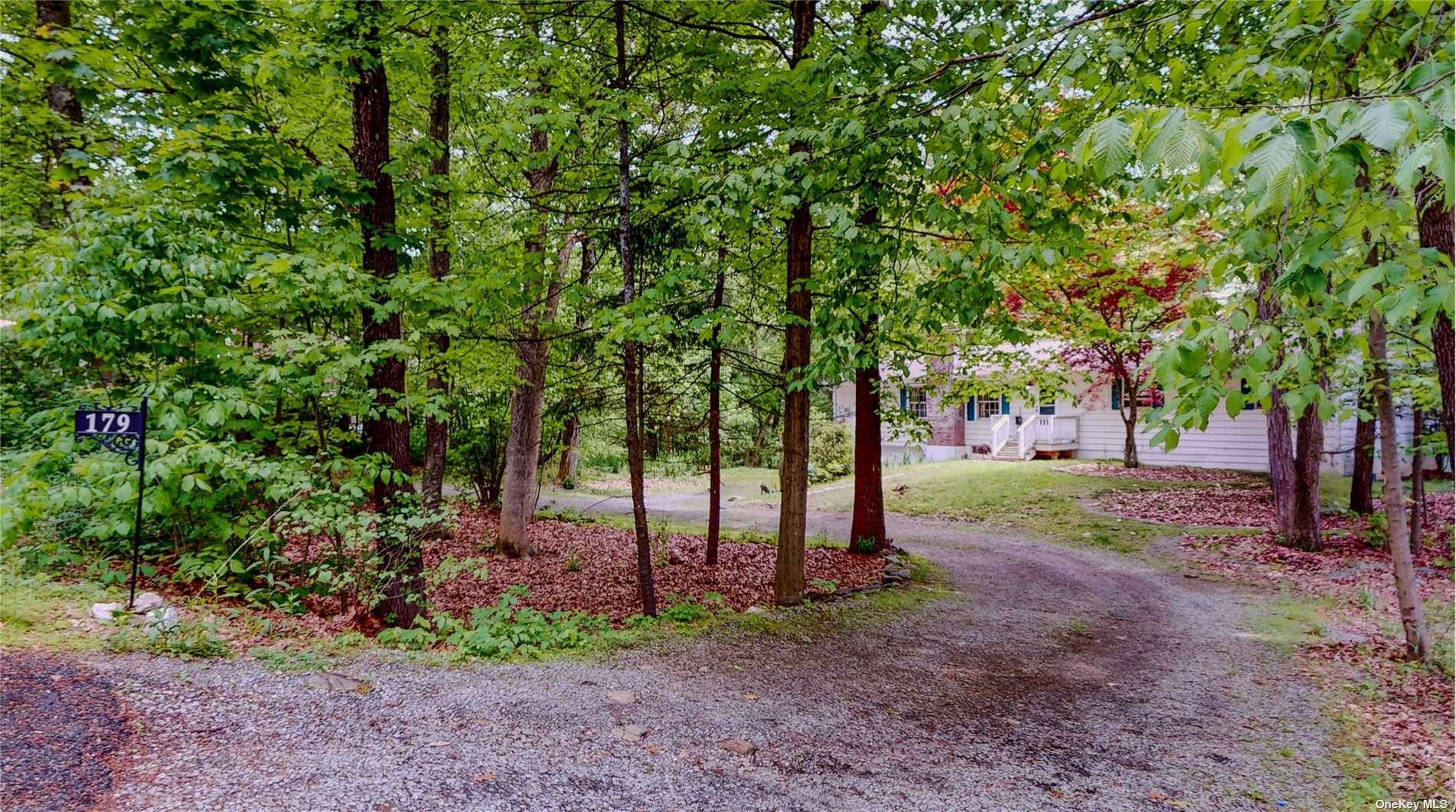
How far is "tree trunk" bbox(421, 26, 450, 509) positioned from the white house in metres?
10.3

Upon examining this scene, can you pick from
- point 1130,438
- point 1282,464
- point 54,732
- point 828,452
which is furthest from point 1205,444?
point 54,732

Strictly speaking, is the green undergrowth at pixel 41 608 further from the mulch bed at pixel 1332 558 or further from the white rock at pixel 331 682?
the mulch bed at pixel 1332 558

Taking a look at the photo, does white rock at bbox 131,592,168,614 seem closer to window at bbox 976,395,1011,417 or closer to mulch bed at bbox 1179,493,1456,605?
mulch bed at bbox 1179,493,1456,605

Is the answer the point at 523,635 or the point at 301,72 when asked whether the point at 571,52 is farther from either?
the point at 523,635

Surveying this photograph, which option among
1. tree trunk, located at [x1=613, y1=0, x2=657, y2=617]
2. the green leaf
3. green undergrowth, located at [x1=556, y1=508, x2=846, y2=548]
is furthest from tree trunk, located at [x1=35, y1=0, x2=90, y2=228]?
green undergrowth, located at [x1=556, y1=508, x2=846, y2=548]

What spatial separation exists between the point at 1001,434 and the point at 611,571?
16173 mm

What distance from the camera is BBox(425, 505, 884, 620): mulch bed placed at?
7504 millimetres

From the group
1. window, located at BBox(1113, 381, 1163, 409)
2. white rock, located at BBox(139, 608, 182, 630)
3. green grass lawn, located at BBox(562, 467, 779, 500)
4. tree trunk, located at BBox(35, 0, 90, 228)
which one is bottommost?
green grass lawn, located at BBox(562, 467, 779, 500)

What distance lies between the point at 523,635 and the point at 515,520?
4762 mm

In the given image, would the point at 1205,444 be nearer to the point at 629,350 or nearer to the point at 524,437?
the point at 524,437

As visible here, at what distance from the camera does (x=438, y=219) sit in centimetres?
645

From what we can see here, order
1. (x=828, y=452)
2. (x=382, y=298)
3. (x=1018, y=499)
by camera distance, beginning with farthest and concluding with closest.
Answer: (x=828, y=452) → (x=1018, y=499) → (x=382, y=298)

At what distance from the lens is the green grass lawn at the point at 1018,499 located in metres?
Answer: 11.9

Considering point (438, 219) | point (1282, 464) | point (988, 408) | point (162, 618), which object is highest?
point (438, 219)
